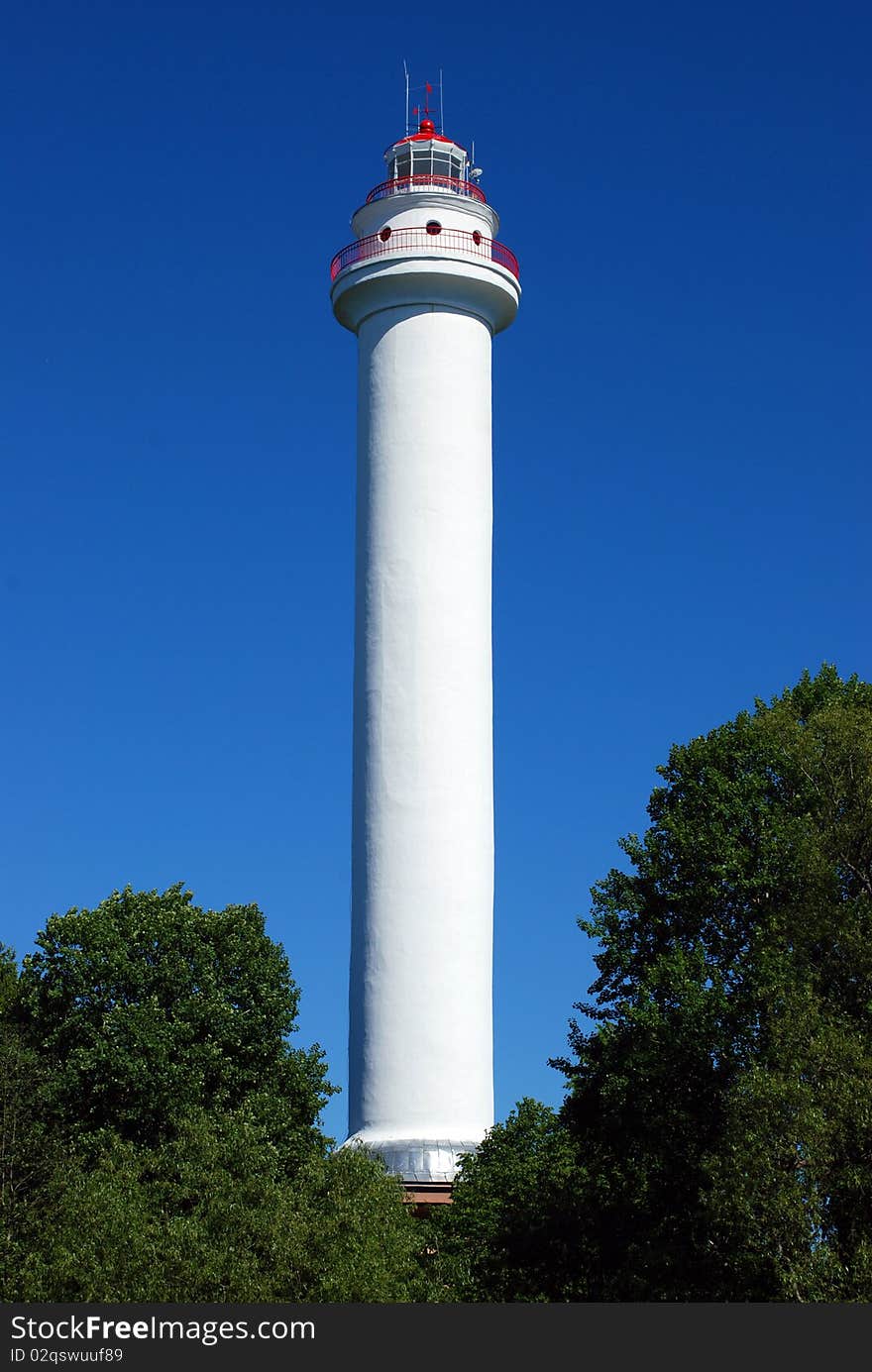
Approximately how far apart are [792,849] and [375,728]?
1792 centimetres

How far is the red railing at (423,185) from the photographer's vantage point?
223 feet

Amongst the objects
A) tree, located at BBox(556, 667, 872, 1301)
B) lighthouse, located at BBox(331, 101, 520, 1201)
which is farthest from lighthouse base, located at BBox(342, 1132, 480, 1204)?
tree, located at BBox(556, 667, 872, 1301)

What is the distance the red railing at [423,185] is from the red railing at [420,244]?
6.94 feet

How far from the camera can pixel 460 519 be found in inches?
2530

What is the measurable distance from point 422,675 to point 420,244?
15.4 metres

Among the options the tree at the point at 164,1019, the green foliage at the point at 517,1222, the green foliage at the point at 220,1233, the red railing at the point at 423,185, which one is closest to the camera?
the green foliage at the point at 220,1233

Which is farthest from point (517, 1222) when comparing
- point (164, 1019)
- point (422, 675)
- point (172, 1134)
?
point (422, 675)

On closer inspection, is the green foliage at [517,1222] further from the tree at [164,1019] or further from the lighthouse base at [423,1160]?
the tree at [164,1019]

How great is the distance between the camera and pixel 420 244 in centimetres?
6556

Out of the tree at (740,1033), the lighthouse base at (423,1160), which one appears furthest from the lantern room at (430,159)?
the lighthouse base at (423,1160)

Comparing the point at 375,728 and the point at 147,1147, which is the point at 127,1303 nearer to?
the point at 147,1147

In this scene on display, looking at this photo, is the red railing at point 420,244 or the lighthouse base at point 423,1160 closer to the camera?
the lighthouse base at point 423,1160

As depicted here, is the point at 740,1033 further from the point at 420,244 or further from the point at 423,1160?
the point at 420,244

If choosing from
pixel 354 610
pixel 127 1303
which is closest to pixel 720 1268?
pixel 127 1303
